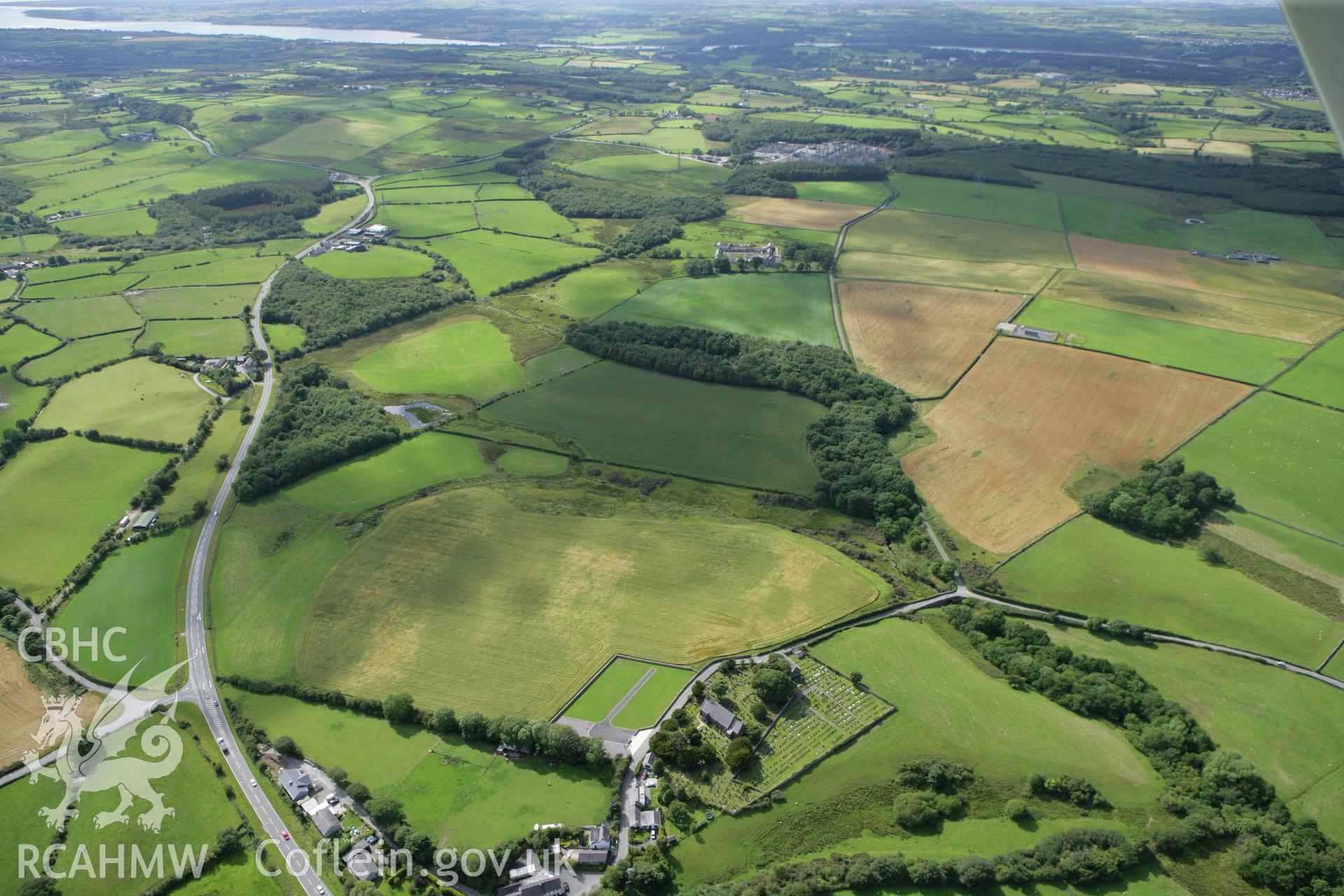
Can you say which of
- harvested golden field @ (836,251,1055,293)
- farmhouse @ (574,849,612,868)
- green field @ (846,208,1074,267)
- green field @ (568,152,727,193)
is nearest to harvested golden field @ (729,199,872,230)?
green field @ (846,208,1074,267)

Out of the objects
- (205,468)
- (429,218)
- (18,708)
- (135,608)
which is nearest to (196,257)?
(429,218)

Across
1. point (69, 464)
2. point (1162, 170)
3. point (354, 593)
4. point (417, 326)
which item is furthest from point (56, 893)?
point (1162, 170)

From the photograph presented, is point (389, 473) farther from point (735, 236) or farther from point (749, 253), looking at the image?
point (735, 236)

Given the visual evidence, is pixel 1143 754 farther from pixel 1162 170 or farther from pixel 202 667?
pixel 1162 170

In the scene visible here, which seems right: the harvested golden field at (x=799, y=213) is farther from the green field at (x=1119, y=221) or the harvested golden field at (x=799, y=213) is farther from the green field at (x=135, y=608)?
the green field at (x=135, y=608)

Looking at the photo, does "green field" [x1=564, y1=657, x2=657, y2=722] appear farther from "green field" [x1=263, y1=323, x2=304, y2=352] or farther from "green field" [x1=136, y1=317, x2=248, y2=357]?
"green field" [x1=136, y1=317, x2=248, y2=357]

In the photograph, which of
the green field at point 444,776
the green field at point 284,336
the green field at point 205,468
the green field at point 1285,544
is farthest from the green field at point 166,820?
the green field at point 1285,544

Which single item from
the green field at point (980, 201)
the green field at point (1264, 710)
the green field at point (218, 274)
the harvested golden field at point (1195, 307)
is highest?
the green field at point (980, 201)
